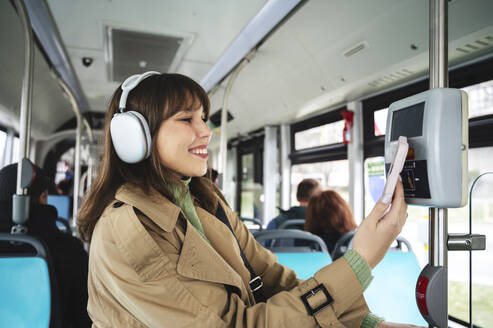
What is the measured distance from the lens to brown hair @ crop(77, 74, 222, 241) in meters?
1.19

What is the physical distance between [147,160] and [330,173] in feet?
12.0

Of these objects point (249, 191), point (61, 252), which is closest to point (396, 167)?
point (61, 252)

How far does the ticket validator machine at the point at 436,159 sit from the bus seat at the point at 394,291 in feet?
3.38

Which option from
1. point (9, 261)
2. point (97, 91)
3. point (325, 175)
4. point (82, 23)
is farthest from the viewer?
point (97, 91)

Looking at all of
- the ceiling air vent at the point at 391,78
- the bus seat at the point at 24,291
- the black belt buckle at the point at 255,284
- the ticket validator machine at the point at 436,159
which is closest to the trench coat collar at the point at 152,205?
the black belt buckle at the point at 255,284

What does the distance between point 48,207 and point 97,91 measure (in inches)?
168

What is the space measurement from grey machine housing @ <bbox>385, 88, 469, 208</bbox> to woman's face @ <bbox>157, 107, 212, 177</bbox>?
675 mm

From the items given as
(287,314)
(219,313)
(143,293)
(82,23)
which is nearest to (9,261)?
(143,293)

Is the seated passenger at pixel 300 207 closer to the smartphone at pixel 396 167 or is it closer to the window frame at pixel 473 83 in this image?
the window frame at pixel 473 83

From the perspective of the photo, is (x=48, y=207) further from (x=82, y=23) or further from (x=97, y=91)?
(x=97, y=91)

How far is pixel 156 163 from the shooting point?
120 centimetres

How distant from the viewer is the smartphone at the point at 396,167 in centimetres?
94

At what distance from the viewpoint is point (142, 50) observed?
400cm

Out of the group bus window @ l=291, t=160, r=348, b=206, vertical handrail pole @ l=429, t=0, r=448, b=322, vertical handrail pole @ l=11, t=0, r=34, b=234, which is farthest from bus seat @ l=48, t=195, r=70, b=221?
vertical handrail pole @ l=429, t=0, r=448, b=322
